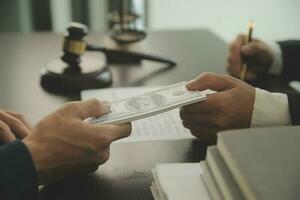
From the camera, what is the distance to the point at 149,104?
2.78 feet

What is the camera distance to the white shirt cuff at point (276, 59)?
4.43 feet

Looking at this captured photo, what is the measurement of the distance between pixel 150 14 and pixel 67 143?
2.40 m

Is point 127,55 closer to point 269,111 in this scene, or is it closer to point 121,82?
point 121,82

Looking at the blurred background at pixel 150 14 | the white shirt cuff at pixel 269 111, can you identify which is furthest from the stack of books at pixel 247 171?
the blurred background at pixel 150 14

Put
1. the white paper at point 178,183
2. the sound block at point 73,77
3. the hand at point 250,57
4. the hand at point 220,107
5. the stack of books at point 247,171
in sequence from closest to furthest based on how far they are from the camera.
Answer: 1. the stack of books at point 247,171
2. the white paper at point 178,183
3. the hand at point 220,107
4. the sound block at point 73,77
5. the hand at point 250,57

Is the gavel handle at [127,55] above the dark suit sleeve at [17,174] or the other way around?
above

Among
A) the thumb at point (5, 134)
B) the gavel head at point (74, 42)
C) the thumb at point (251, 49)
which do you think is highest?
the gavel head at point (74, 42)

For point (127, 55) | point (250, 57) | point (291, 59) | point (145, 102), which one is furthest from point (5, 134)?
point (291, 59)

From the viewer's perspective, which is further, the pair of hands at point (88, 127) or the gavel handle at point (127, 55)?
the gavel handle at point (127, 55)

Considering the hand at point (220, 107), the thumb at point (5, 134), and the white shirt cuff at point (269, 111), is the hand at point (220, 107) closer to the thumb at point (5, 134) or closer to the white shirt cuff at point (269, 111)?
the white shirt cuff at point (269, 111)

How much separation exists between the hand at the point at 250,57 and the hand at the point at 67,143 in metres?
0.64

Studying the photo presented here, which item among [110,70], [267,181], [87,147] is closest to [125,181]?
[87,147]

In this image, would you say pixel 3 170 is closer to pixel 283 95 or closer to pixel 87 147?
pixel 87 147

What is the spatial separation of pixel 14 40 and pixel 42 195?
0.93 metres
